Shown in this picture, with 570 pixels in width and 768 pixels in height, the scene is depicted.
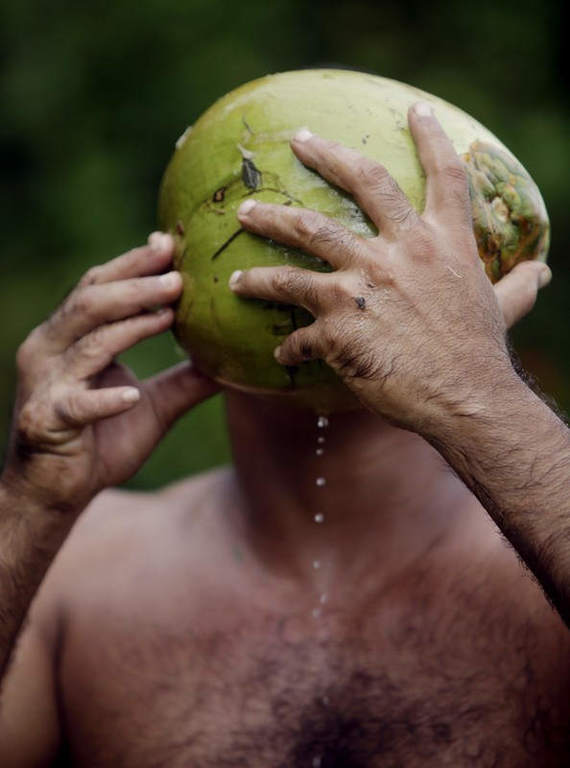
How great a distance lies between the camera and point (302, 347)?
1.74 m

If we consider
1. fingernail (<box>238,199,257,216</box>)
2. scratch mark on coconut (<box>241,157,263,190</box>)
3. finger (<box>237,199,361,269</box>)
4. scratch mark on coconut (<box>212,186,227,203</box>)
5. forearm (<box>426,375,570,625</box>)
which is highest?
scratch mark on coconut (<box>241,157,263,190</box>)

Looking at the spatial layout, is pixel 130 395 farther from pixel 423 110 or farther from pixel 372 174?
pixel 423 110

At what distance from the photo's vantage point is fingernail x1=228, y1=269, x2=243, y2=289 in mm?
1789

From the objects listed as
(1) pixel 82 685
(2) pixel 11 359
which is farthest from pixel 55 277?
(1) pixel 82 685

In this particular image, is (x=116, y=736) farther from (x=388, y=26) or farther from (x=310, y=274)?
(x=388, y=26)

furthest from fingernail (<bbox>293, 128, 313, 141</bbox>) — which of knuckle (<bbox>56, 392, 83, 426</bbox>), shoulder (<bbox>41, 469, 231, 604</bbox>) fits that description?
shoulder (<bbox>41, 469, 231, 604</bbox>)

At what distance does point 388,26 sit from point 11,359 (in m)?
2.71

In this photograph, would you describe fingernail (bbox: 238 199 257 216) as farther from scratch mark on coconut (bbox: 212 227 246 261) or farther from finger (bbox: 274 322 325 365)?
finger (bbox: 274 322 325 365)

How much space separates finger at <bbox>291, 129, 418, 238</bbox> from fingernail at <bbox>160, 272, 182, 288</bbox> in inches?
13.9

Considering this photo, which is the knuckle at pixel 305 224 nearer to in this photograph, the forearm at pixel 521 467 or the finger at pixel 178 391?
the forearm at pixel 521 467

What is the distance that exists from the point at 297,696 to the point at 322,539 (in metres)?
0.35

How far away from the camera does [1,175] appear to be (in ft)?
19.2

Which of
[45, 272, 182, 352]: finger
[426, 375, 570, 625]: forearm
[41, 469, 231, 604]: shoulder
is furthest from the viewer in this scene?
[41, 469, 231, 604]: shoulder

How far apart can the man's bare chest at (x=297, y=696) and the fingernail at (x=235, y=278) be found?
0.88m
